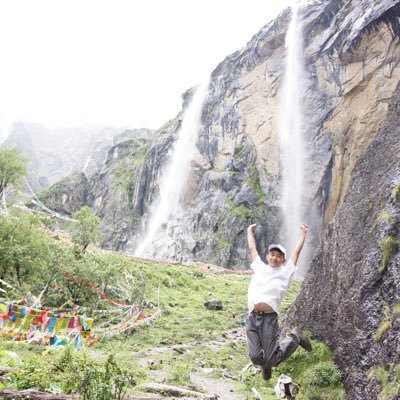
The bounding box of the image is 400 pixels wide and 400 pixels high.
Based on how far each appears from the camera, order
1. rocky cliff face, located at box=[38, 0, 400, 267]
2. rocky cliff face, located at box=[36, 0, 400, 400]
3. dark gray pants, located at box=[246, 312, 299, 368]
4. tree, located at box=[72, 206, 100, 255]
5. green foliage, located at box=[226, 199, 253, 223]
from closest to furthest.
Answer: dark gray pants, located at box=[246, 312, 299, 368] → rocky cliff face, located at box=[36, 0, 400, 400] → tree, located at box=[72, 206, 100, 255] → rocky cliff face, located at box=[38, 0, 400, 267] → green foliage, located at box=[226, 199, 253, 223]

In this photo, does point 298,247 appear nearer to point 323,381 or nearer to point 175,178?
point 323,381

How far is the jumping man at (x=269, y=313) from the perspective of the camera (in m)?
5.65

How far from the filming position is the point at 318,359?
7.58 m

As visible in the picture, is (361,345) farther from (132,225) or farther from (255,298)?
(132,225)

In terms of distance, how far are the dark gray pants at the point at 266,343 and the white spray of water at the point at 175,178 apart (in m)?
51.5

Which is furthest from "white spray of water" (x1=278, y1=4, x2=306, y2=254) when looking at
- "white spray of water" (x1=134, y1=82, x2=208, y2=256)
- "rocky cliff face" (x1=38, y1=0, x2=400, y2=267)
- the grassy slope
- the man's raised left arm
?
the man's raised left arm

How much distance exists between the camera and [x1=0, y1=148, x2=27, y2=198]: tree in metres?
33.3

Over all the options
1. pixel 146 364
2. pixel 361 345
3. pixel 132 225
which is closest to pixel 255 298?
pixel 361 345

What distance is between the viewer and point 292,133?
5250 centimetres

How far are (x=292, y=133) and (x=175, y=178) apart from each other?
2093 centimetres

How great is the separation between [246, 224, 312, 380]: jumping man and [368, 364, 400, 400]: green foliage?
1155 millimetres

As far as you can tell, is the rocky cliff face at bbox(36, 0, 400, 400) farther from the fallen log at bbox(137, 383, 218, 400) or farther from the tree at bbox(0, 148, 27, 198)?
the tree at bbox(0, 148, 27, 198)

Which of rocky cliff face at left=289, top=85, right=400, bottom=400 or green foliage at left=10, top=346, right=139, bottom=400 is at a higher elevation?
green foliage at left=10, top=346, right=139, bottom=400

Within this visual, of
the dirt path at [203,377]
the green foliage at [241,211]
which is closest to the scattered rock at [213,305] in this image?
the dirt path at [203,377]
